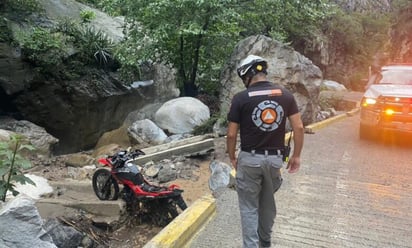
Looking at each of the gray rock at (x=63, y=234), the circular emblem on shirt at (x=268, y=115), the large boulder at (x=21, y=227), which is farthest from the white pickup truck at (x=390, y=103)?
the large boulder at (x=21, y=227)

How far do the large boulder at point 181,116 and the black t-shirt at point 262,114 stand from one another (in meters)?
7.87

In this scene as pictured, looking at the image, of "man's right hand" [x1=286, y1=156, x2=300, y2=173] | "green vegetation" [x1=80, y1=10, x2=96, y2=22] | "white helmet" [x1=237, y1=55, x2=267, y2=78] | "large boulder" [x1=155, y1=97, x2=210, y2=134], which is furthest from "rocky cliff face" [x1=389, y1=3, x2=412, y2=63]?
"white helmet" [x1=237, y1=55, x2=267, y2=78]

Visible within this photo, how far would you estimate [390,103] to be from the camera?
9141 millimetres

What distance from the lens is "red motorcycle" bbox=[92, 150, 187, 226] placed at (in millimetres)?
5219

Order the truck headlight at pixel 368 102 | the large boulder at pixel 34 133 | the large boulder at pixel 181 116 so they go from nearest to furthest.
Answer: the truck headlight at pixel 368 102 < the large boulder at pixel 34 133 < the large boulder at pixel 181 116

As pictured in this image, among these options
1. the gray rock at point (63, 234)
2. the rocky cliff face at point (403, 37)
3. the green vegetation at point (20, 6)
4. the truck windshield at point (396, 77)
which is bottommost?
the gray rock at point (63, 234)

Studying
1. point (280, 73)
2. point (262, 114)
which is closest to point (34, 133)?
point (280, 73)

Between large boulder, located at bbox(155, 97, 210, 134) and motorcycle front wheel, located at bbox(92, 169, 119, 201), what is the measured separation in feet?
Answer: 18.0

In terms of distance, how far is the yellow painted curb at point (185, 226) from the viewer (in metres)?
4.05

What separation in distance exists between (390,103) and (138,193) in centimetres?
658

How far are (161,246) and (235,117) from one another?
151 centimetres

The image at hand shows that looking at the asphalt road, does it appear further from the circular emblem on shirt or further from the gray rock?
the circular emblem on shirt

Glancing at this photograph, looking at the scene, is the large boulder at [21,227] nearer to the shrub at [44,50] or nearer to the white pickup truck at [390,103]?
the white pickup truck at [390,103]

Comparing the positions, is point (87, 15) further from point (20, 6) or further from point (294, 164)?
point (294, 164)
